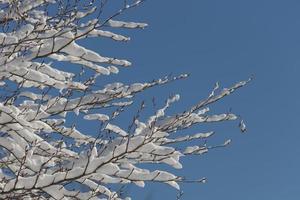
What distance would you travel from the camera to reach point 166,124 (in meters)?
4.40

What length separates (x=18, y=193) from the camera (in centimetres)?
438

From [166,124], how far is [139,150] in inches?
31.4

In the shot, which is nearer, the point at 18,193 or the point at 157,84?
the point at 18,193

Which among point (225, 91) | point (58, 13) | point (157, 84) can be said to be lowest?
point (225, 91)

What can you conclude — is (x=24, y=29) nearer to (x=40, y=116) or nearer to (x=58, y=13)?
(x=40, y=116)

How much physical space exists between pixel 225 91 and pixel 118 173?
1.58m

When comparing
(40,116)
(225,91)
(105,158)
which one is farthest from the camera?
(225,91)

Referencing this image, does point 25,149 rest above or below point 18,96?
below

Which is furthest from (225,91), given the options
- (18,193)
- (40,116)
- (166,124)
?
(18,193)

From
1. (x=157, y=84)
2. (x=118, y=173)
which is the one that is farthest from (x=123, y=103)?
(x=118, y=173)

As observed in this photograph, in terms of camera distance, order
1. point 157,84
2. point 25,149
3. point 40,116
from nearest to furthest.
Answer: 1. point 25,149
2. point 40,116
3. point 157,84

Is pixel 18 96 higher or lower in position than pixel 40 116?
higher

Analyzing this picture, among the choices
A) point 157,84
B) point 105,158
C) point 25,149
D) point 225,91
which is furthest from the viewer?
point 157,84

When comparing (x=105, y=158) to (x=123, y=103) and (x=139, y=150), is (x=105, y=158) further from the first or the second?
(x=123, y=103)
